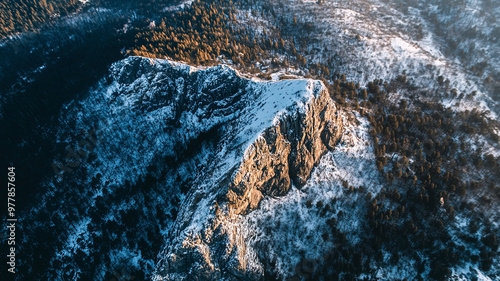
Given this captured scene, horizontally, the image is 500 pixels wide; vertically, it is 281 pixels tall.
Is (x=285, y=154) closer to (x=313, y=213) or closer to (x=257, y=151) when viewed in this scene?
(x=257, y=151)

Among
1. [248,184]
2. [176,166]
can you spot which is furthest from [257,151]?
[176,166]

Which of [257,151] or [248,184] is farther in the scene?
[257,151]

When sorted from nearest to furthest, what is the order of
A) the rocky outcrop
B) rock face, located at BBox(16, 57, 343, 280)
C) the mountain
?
rock face, located at BBox(16, 57, 343, 280) → the rocky outcrop → the mountain

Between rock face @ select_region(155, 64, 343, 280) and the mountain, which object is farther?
the mountain

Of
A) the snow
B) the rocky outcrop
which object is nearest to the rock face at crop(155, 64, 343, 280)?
the rocky outcrop

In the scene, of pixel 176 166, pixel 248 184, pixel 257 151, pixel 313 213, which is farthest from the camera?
pixel 176 166

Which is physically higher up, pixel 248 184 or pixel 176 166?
pixel 248 184

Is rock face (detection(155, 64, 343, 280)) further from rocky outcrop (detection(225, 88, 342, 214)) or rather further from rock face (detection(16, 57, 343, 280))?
rock face (detection(16, 57, 343, 280))

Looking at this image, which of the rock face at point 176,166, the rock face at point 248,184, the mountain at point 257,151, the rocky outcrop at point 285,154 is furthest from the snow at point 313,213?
the rocky outcrop at point 285,154
